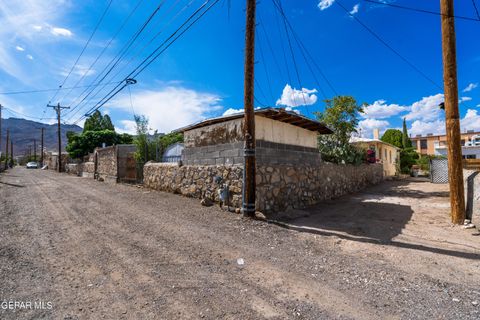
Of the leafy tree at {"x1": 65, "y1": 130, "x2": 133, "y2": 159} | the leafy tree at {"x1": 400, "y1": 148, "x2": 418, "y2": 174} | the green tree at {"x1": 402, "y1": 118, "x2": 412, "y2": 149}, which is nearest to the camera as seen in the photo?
the leafy tree at {"x1": 400, "y1": 148, "x2": 418, "y2": 174}

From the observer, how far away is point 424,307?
2926 millimetres

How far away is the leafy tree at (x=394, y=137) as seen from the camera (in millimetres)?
30998

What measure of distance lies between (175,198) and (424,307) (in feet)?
28.2

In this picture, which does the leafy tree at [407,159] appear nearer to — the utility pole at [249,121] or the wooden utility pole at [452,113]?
the wooden utility pole at [452,113]

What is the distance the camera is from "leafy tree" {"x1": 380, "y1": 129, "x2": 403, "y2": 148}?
102ft

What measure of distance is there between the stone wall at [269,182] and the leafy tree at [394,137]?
70.5 feet

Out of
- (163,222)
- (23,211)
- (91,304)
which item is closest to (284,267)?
(91,304)

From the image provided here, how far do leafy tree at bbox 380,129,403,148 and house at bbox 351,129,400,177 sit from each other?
245cm

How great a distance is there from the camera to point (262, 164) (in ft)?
25.9

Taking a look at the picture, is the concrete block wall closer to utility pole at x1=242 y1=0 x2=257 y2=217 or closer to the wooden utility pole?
utility pole at x1=242 y1=0 x2=257 y2=217

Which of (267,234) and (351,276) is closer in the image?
(351,276)

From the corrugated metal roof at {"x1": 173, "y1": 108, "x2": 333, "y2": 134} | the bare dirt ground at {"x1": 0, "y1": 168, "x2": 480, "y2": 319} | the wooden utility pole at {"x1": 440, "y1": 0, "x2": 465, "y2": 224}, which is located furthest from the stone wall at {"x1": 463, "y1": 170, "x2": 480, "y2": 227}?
the corrugated metal roof at {"x1": 173, "y1": 108, "x2": 333, "y2": 134}

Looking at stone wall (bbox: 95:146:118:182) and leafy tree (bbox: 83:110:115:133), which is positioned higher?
leafy tree (bbox: 83:110:115:133)

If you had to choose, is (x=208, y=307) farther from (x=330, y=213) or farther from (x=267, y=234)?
(x=330, y=213)
